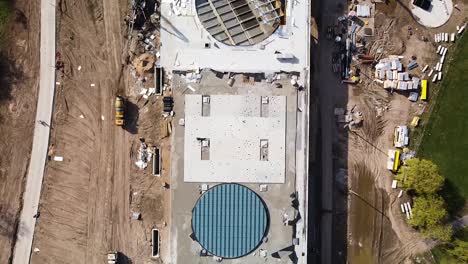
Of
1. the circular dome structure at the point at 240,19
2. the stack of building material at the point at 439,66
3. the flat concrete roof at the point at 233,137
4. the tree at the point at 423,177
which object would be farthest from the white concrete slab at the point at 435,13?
the flat concrete roof at the point at 233,137

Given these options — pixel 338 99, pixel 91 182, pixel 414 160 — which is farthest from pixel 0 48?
pixel 414 160

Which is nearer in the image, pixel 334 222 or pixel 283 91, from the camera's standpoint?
pixel 283 91

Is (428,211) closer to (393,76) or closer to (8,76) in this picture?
(393,76)

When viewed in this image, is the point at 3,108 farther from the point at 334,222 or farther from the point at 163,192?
the point at 334,222

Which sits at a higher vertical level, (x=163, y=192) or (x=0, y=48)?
(x=0, y=48)

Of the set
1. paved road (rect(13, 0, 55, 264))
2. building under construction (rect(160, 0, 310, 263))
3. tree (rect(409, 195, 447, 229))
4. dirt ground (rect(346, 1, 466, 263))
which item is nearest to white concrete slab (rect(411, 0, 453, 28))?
dirt ground (rect(346, 1, 466, 263))

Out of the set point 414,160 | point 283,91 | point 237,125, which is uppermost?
point 283,91
